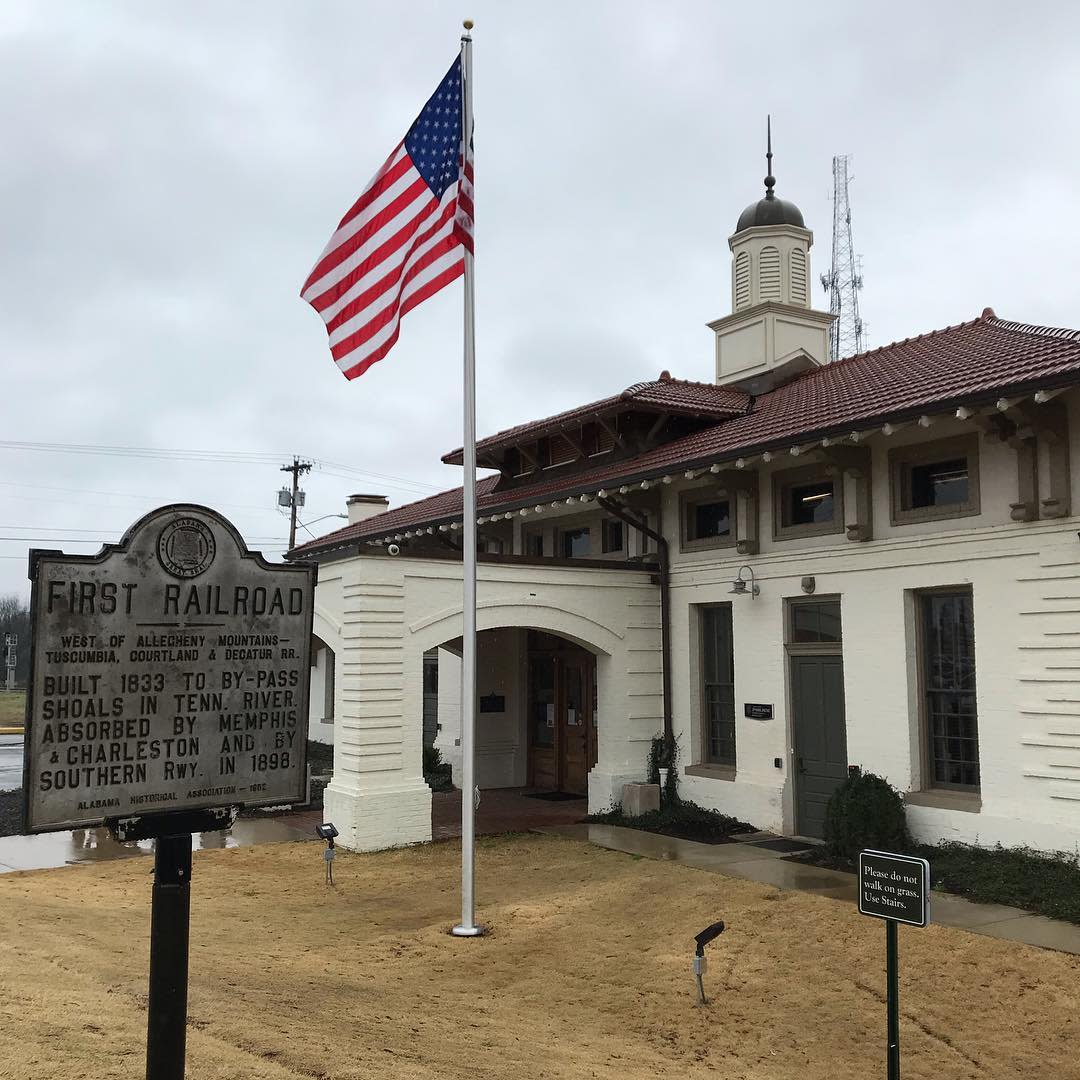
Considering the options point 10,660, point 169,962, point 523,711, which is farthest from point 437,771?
point 10,660

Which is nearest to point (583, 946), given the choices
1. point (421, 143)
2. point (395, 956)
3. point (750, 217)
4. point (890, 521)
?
point (395, 956)

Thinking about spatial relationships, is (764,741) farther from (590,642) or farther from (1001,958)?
(1001,958)

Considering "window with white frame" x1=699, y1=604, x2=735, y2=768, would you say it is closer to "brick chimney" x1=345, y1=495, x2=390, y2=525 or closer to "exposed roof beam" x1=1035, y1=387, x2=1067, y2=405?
"exposed roof beam" x1=1035, y1=387, x2=1067, y2=405

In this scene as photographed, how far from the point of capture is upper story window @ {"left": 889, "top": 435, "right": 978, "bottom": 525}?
1159 cm

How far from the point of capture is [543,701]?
1858 centimetres

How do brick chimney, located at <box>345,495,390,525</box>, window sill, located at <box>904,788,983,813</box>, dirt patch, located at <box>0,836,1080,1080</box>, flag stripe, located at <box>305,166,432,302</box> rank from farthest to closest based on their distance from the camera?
brick chimney, located at <box>345,495,390,525</box>, window sill, located at <box>904,788,983,813</box>, flag stripe, located at <box>305,166,432,302</box>, dirt patch, located at <box>0,836,1080,1080</box>

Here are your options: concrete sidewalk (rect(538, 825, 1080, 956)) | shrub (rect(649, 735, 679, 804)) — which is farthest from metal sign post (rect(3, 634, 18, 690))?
concrete sidewalk (rect(538, 825, 1080, 956))

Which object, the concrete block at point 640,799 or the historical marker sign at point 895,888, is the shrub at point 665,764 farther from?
the historical marker sign at point 895,888

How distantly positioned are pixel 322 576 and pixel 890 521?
25.3 feet

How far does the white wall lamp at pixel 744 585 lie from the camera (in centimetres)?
1399

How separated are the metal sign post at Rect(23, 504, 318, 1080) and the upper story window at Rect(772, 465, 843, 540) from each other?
9.49 m

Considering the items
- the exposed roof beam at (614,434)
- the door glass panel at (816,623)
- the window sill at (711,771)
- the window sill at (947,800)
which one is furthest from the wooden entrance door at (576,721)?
the window sill at (947,800)

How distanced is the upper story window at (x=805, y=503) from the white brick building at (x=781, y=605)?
4 centimetres

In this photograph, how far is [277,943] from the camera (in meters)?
8.81
